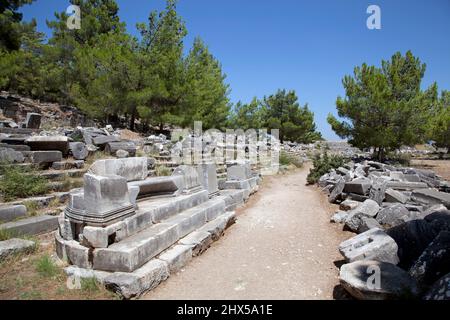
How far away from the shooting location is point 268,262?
452 centimetres

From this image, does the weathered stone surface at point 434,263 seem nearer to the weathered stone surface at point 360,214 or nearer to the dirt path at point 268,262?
the dirt path at point 268,262

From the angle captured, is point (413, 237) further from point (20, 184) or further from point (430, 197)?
point (20, 184)

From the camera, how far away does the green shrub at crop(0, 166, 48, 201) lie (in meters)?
5.84

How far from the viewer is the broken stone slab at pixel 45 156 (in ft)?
24.4

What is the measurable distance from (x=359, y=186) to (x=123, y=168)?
5851mm

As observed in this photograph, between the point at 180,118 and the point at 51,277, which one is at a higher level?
the point at 180,118

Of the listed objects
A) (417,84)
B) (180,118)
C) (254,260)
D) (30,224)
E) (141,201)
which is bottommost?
(254,260)

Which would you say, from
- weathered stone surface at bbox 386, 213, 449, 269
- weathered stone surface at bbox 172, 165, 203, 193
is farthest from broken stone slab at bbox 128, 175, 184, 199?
weathered stone surface at bbox 386, 213, 449, 269

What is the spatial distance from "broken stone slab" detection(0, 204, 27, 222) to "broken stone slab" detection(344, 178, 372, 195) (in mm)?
7493

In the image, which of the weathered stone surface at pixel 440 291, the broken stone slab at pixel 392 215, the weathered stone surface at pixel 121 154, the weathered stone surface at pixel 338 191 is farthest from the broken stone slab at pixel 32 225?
the weathered stone surface at pixel 338 191
